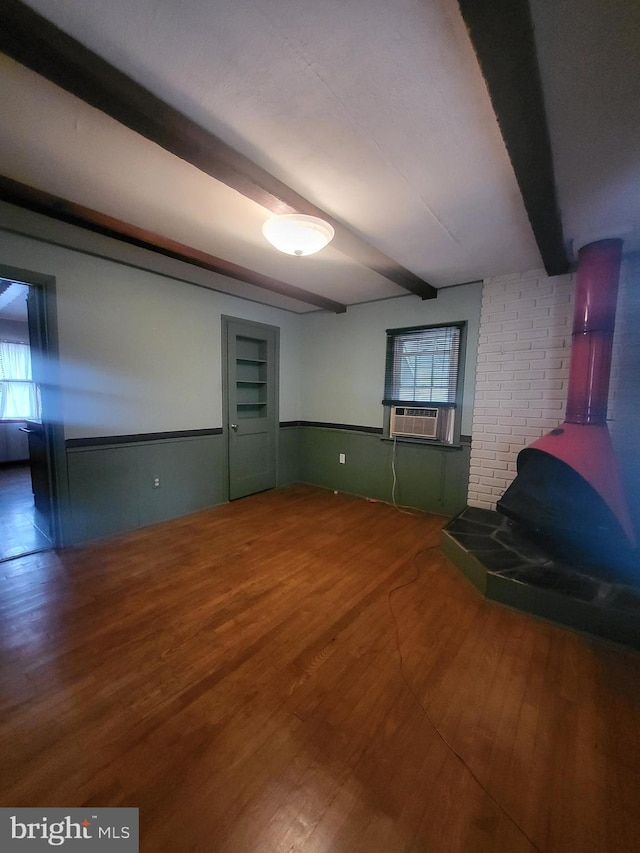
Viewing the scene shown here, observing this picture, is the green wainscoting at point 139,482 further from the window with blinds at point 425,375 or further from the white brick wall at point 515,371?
the white brick wall at point 515,371

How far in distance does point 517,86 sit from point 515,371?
2255 millimetres

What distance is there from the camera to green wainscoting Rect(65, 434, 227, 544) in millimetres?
A: 2682

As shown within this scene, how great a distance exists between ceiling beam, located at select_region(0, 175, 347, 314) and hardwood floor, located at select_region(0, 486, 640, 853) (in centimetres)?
236

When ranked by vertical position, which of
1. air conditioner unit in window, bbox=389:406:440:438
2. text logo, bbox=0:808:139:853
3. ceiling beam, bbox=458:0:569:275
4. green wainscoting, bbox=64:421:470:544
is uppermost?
ceiling beam, bbox=458:0:569:275

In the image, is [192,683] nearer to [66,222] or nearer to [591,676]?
[591,676]

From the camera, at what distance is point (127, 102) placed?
115 cm

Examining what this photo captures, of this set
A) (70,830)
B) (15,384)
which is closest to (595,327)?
(70,830)

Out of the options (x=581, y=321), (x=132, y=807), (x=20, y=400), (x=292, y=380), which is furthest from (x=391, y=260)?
(x=20, y=400)

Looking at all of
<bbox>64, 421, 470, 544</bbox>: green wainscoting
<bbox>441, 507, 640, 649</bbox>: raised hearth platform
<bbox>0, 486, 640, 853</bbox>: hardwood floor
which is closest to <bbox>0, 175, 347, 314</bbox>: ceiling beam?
<bbox>64, 421, 470, 544</bbox>: green wainscoting

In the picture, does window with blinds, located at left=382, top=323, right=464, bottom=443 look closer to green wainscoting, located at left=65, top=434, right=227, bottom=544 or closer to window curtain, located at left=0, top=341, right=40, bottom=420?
green wainscoting, located at left=65, top=434, right=227, bottom=544

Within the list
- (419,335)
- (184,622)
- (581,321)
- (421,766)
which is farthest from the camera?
(419,335)

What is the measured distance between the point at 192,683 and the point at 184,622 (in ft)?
1.42

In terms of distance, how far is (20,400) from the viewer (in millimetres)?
5406

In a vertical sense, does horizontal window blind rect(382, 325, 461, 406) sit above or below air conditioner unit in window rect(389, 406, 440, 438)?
above
